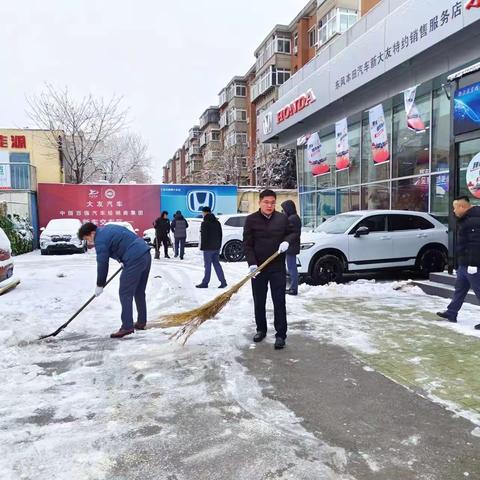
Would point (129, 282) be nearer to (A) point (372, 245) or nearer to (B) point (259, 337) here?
(B) point (259, 337)

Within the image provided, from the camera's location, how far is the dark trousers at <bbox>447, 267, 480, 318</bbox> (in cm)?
591

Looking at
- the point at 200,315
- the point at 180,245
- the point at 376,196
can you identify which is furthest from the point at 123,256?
the point at 376,196

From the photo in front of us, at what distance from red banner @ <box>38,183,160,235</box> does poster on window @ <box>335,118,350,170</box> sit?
33.7 feet

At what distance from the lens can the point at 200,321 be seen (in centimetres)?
536

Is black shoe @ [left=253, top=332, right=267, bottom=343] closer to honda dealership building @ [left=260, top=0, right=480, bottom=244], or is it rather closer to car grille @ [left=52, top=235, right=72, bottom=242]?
honda dealership building @ [left=260, top=0, right=480, bottom=244]

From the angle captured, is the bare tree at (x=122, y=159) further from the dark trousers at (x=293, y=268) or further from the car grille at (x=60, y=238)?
the dark trousers at (x=293, y=268)

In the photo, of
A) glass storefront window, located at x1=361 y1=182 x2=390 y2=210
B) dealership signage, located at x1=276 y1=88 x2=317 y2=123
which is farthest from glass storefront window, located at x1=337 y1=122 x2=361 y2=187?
dealership signage, located at x1=276 y1=88 x2=317 y2=123

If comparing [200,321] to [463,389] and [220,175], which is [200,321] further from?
[220,175]

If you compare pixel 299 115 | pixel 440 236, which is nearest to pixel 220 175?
pixel 299 115

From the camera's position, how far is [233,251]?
14.5 m

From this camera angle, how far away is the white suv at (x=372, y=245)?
9.27m

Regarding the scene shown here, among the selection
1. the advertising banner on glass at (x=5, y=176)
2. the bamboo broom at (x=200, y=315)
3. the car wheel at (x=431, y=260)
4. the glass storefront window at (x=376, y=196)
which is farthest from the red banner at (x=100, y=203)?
the bamboo broom at (x=200, y=315)

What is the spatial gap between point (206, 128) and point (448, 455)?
59641 millimetres

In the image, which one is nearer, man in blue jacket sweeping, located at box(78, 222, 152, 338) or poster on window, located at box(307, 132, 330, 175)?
man in blue jacket sweeping, located at box(78, 222, 152, 338)
